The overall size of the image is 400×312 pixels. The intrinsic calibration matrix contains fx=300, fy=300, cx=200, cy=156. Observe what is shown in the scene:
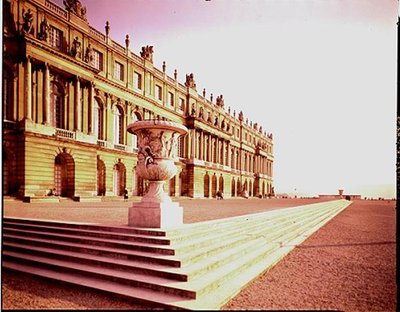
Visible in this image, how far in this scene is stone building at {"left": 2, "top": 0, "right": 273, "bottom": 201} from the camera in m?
20.4

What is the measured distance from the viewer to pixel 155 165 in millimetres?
7883

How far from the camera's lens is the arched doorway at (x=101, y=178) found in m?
28.0

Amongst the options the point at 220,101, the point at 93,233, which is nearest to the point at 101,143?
the point at 93,233

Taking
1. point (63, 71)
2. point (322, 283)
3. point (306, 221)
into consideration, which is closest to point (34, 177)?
point (63, 71)

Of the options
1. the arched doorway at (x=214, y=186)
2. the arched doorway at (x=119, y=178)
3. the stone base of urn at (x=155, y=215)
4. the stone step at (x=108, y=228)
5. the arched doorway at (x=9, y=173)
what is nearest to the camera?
the stone step at (x=108, y=228)

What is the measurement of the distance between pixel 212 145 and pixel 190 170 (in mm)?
8906

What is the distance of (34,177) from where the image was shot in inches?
808

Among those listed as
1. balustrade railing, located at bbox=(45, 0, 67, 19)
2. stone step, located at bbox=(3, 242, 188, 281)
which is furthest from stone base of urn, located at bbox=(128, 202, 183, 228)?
balustrade railing, located at bbox=(45, 0, 67, 19)

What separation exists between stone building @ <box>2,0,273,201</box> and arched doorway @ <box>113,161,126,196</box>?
101mm

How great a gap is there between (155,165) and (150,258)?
275 centimetres

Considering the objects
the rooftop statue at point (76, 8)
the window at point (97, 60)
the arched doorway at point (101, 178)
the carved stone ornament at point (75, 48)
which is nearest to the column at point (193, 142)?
the arched doorway at point (101, 178)

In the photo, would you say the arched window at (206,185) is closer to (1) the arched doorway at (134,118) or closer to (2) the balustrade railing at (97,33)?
(1) the arched doorway at (134,118)

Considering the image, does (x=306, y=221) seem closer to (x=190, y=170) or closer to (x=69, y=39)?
(x=69, y=39)

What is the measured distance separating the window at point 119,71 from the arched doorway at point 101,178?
30.5ft
